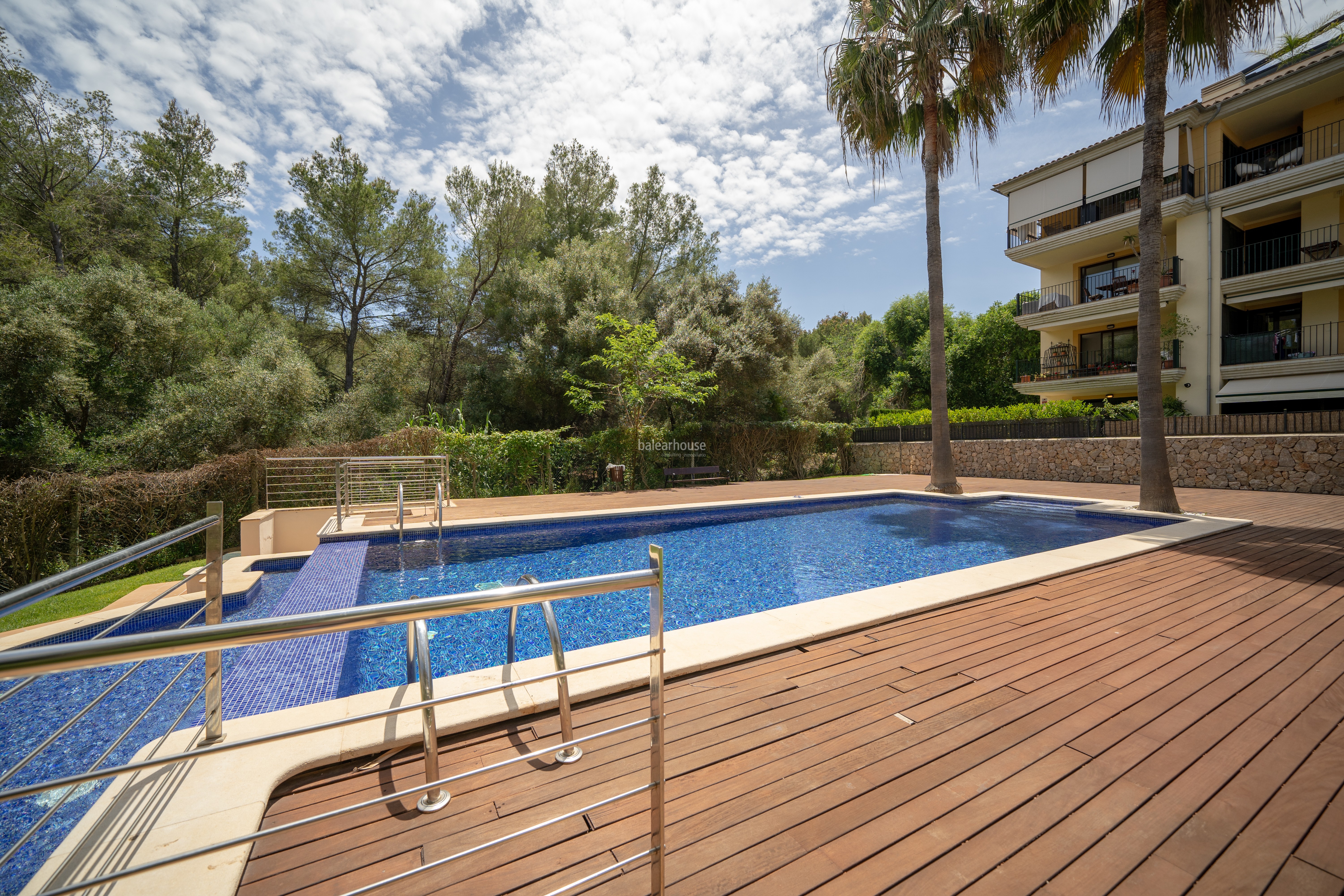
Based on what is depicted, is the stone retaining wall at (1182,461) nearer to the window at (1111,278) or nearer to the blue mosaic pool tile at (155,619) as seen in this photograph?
the window at (1111,278)

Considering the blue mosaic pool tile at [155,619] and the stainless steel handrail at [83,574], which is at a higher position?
the stainless steel handrail at [83,574]

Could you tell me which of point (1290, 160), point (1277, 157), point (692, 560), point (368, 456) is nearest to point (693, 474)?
point (692, 560)

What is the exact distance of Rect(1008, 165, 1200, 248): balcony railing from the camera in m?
15.9

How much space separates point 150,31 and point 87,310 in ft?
20.2

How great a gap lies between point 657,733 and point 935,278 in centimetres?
1147

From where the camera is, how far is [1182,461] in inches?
486

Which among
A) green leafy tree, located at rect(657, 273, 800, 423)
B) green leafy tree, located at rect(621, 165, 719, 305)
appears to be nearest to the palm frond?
green leafy tree, located at rect(657, 273, 800, 423)

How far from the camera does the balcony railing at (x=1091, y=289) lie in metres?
16.3

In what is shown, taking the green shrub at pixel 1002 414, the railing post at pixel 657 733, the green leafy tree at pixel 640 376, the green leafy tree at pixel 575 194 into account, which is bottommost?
the railing post at pixel 657 733

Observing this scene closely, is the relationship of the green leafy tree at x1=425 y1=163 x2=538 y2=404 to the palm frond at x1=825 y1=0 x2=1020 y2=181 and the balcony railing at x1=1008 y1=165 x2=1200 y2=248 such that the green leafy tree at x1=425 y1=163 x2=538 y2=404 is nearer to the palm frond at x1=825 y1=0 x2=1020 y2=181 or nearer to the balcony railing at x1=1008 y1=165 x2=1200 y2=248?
the palm frond at x1=825 y1=0 x2=1020 y2=181

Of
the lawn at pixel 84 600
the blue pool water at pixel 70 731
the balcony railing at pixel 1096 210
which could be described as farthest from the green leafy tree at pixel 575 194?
the blue pool water at pixel 70 731

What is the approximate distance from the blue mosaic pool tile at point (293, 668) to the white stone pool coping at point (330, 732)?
340 millimetres

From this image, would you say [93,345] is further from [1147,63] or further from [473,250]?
[1147,63]

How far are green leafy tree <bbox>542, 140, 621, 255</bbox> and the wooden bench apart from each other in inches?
439
